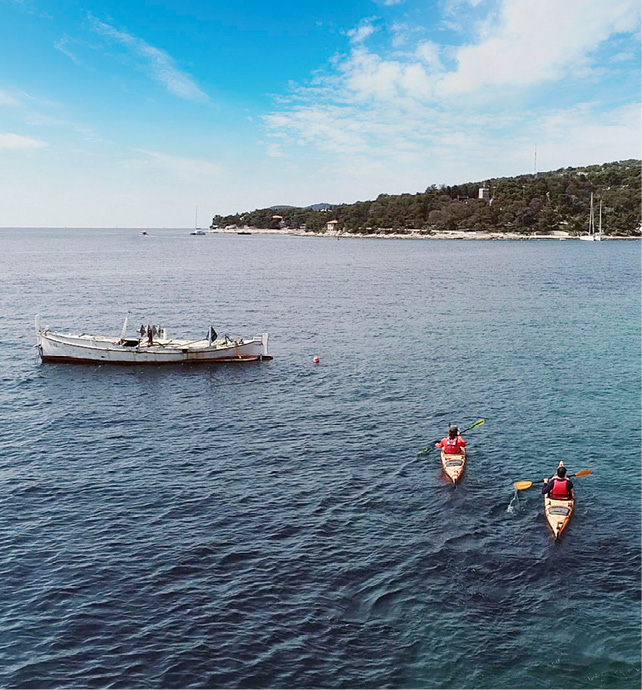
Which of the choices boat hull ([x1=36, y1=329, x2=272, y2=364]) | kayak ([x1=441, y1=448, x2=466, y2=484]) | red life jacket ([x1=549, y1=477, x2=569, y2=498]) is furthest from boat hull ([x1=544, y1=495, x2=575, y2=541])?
boat hull ([x1=36, y1=329, x2=272, y2=364])

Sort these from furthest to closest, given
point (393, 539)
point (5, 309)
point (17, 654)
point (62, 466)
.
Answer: point (5, 309) < point (62, 466) < point (393, 539) < point (17, 654)

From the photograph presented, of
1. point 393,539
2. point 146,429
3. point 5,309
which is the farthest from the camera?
point 5,309

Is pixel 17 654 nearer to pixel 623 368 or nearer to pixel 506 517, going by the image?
pixel 506 517

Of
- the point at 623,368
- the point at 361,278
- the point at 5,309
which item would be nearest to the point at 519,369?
the point at 623,368

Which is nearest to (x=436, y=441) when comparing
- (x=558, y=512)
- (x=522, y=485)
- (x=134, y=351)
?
(x=522, y=485)

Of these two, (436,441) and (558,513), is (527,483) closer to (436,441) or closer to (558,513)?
(558,513)

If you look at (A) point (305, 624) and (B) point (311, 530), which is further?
(B) point (311, 530)
